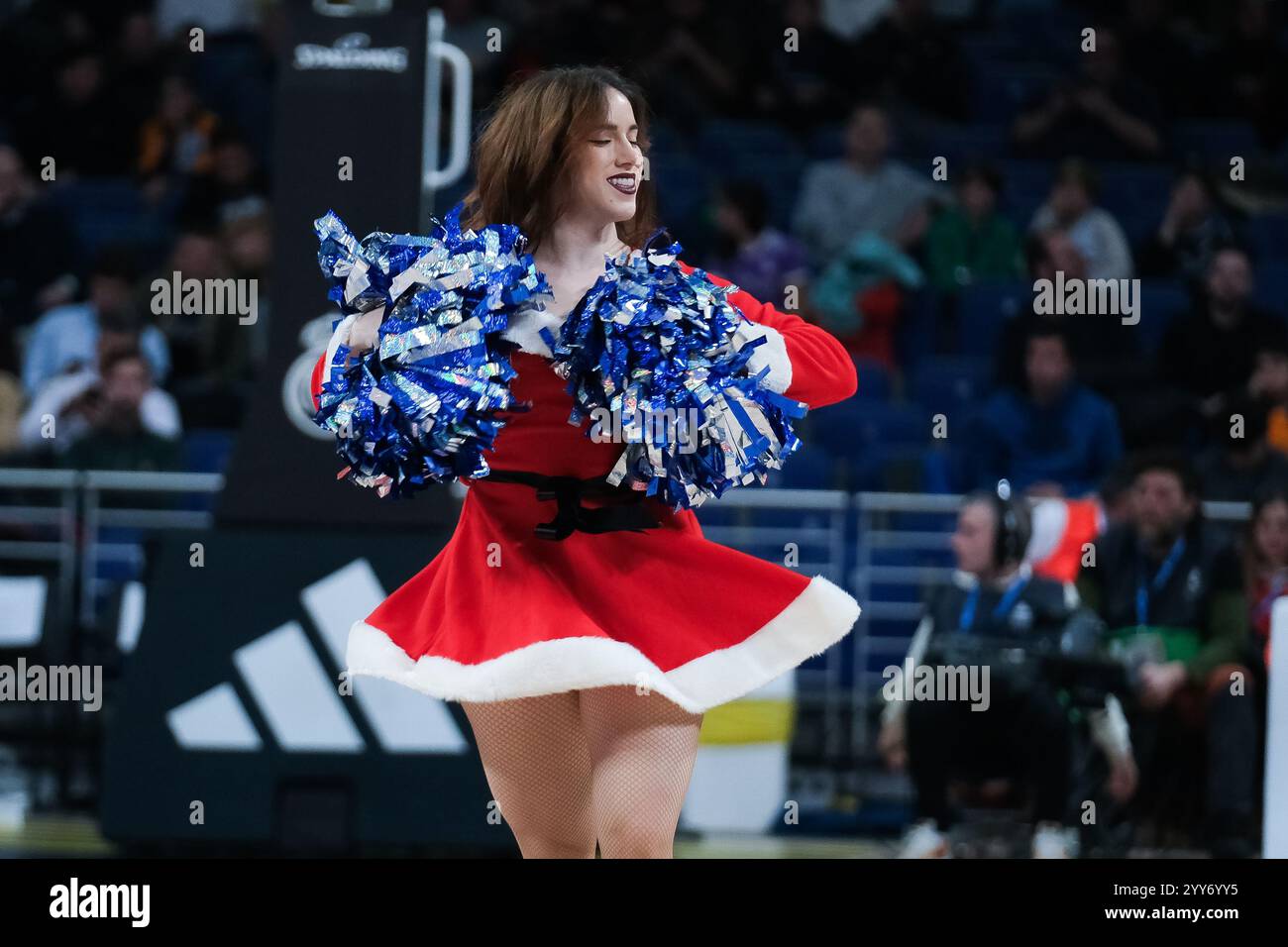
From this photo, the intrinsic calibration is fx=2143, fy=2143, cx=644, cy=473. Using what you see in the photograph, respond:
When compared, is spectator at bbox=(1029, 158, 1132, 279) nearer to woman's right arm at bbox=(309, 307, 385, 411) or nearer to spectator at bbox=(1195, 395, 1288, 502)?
spectator at bbox=(1195, 395, 1288, 502)

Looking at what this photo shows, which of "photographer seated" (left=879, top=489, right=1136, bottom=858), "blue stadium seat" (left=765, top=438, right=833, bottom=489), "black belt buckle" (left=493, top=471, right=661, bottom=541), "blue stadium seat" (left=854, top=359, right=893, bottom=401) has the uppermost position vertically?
"black belt buckle" (left=493, top=471, right=661, bottom=541)

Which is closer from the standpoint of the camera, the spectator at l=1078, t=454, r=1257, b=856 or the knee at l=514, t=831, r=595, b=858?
the knee at l=514, t=831, r=595, b=858

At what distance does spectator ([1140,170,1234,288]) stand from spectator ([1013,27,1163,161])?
28.4 inches

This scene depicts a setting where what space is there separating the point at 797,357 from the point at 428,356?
524mm

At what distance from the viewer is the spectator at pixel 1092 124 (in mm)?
9016

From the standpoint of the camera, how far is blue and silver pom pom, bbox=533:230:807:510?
2.91 m

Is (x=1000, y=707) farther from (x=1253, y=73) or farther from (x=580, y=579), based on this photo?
(x=1253, y=73)

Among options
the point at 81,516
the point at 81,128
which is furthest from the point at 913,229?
the point at 81,128

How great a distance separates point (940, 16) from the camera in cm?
992

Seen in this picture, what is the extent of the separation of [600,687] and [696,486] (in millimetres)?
312

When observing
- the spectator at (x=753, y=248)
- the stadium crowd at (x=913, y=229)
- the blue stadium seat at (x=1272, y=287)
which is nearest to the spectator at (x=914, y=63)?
the stadium crowd at (x=913, y=229)

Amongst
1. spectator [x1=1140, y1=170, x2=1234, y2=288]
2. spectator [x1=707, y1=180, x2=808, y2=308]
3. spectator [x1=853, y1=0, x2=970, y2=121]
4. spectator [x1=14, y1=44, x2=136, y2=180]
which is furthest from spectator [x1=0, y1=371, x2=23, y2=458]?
spectator [x1=1140, y1=170, x2=1234, y2=288]

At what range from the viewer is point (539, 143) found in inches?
120

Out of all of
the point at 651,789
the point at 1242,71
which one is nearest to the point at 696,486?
the point at 651,789
